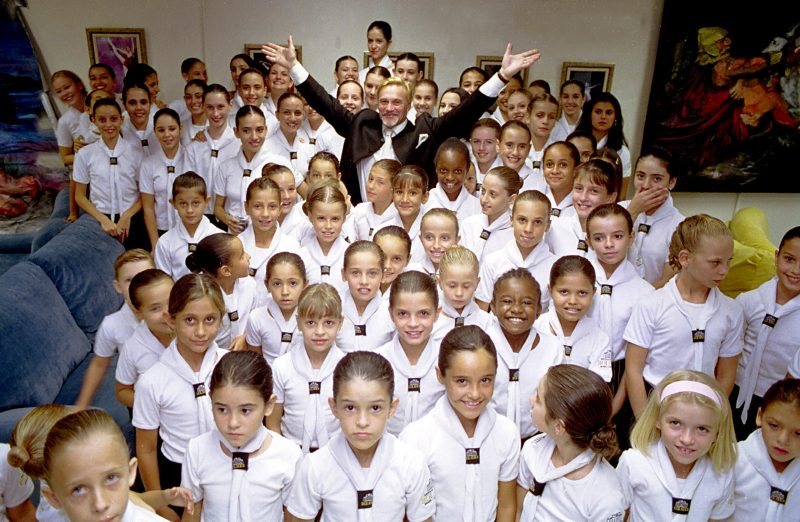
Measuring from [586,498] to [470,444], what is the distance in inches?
19.1

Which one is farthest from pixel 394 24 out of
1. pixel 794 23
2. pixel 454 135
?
pixel 794 23

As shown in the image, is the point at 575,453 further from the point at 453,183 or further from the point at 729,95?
the point at 729,95

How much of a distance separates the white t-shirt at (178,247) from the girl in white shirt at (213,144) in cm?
122

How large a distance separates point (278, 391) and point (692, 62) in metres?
6.24

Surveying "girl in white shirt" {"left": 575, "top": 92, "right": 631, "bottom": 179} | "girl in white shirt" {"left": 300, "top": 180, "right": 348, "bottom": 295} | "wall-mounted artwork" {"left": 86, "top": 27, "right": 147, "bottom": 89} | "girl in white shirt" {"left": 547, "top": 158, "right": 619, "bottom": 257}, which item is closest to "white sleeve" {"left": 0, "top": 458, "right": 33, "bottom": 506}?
"girl in white shirt" {"left": 300, "top": 180, "right": 348, "bottom": 295}

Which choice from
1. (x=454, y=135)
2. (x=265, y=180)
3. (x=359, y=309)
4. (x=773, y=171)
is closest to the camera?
(x=359, y=309)

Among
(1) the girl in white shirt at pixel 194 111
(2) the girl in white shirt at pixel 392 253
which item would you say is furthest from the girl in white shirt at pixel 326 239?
(1) the girl in white shirt at pixel 194 111

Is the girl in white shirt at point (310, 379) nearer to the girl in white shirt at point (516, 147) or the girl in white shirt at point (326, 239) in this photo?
the girl in white shirt at point (326, 239)

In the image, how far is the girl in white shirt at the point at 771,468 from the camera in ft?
7.63

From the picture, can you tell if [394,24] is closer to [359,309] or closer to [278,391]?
[359,309]

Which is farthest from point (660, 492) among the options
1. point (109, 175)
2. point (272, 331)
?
point (109, 175)

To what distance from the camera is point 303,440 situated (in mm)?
2855

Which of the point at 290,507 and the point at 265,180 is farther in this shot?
the point at 265,180

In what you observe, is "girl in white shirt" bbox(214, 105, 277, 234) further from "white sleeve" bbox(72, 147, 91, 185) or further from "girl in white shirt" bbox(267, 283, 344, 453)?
"girl in white shirt" bbox(267, 283, 344, 453)
